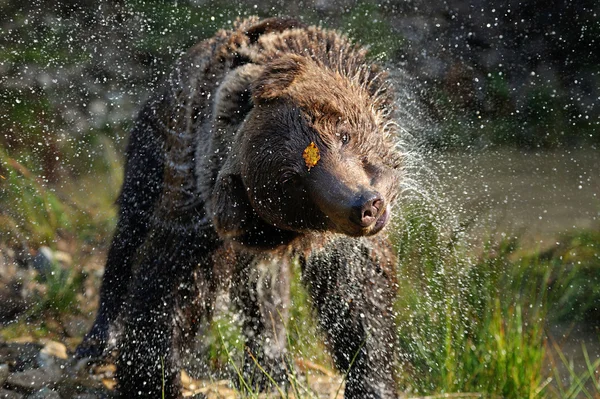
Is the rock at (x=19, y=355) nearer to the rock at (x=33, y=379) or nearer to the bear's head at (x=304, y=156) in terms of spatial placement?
the rock at (x=33, y=379)

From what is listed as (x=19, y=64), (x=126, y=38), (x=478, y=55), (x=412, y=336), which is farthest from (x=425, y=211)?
(x=19, y=64)

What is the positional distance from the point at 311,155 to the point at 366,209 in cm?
41

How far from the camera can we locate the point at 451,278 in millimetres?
4293

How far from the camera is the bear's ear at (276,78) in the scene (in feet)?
9.72

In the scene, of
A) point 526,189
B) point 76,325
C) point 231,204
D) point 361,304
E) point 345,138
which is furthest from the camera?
point 526,189

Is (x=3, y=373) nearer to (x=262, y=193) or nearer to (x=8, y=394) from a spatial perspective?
(x=8, y=394)

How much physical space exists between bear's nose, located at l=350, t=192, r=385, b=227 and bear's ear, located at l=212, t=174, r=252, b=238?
0.77 m

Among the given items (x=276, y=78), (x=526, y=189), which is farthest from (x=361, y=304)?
(x=526, y=189)

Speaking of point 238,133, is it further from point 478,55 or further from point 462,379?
point 478,55

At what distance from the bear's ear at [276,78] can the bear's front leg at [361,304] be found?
32.8 inches

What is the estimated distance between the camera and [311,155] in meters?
2.83

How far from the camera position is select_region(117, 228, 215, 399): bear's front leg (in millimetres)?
3428

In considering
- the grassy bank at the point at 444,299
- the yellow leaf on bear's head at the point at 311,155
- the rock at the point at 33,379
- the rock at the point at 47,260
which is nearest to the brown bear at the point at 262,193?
the yellow leaf on bear's head at the point at 311,155

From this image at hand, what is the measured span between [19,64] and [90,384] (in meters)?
3.67
